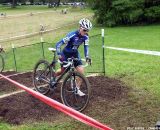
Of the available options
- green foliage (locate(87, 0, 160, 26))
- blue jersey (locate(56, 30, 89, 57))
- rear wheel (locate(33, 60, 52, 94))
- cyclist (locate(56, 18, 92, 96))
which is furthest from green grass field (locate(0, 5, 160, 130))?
green foliage (locate(87, 0, 160, 26))

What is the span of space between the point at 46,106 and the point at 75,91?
82 centimetres

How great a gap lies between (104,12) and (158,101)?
2866 centimetres

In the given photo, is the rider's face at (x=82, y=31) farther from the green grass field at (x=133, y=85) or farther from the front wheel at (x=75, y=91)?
the green grass field at (x=133, y=85)

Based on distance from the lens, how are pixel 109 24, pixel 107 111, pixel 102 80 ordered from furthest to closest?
pixel 109 24
pixel 102 80
pixel 107 111

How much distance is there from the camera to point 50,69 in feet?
32.8

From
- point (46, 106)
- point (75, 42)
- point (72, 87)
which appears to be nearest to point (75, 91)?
point (72, 87)

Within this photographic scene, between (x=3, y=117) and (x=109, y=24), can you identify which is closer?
(x=3, y=117)

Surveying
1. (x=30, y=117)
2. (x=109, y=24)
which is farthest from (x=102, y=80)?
(x=109, y=24)

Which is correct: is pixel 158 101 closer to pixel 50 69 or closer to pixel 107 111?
pixel 107 111

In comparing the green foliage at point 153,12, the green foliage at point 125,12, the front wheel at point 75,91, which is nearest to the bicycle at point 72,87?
the front wheel at point 75,91

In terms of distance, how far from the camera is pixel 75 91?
8.62m

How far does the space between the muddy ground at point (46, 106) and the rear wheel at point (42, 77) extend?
0.24 meters

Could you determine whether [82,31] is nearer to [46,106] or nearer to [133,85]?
[46,106]

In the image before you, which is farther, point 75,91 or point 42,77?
point 42,77
